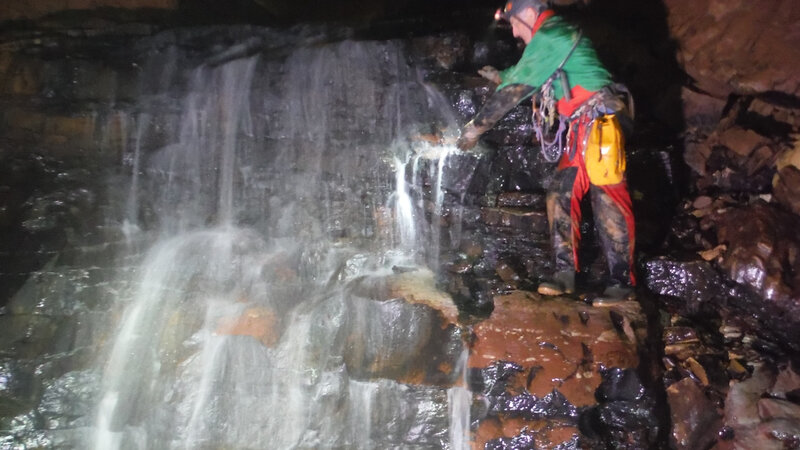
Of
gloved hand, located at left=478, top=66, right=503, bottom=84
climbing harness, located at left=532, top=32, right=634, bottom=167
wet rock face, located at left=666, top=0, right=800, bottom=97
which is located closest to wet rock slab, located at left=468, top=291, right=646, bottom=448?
climbing harness, located at left=532, top=32, right=634, bottom=167

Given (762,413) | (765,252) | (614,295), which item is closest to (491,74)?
(614,295)

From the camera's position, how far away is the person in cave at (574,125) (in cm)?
389

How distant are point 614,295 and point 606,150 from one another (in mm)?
1283

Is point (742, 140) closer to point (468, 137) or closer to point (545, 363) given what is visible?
point (468, 137)

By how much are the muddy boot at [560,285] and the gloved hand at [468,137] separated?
1568mm

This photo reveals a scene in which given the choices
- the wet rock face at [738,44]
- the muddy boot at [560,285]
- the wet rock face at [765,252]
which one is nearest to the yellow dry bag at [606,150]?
the muddy boot at [560,285]

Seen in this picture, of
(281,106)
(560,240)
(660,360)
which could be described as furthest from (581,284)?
(281,106)

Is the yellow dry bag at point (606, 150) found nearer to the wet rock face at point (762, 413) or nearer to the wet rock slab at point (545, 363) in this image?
the wet rock slab at point (545, 363)

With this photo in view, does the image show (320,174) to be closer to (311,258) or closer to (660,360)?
(311,258)

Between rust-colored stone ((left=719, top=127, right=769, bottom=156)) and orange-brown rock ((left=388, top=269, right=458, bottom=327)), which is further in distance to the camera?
rust-colored stone ((left=719, top=127, right=769, bottom=156))

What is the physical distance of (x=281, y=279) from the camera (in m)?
5.26

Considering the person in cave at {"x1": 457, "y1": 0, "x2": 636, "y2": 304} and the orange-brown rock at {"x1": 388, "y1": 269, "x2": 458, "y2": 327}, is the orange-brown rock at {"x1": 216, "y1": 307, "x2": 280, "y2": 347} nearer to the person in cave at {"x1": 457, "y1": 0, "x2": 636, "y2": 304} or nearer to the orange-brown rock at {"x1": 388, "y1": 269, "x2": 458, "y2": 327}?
the orange-brown rock at {"x1": 388, "y1": 269, "x2": 458, "y2": 327}

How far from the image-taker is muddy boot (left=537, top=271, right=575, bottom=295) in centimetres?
419

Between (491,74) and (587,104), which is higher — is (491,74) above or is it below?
above
